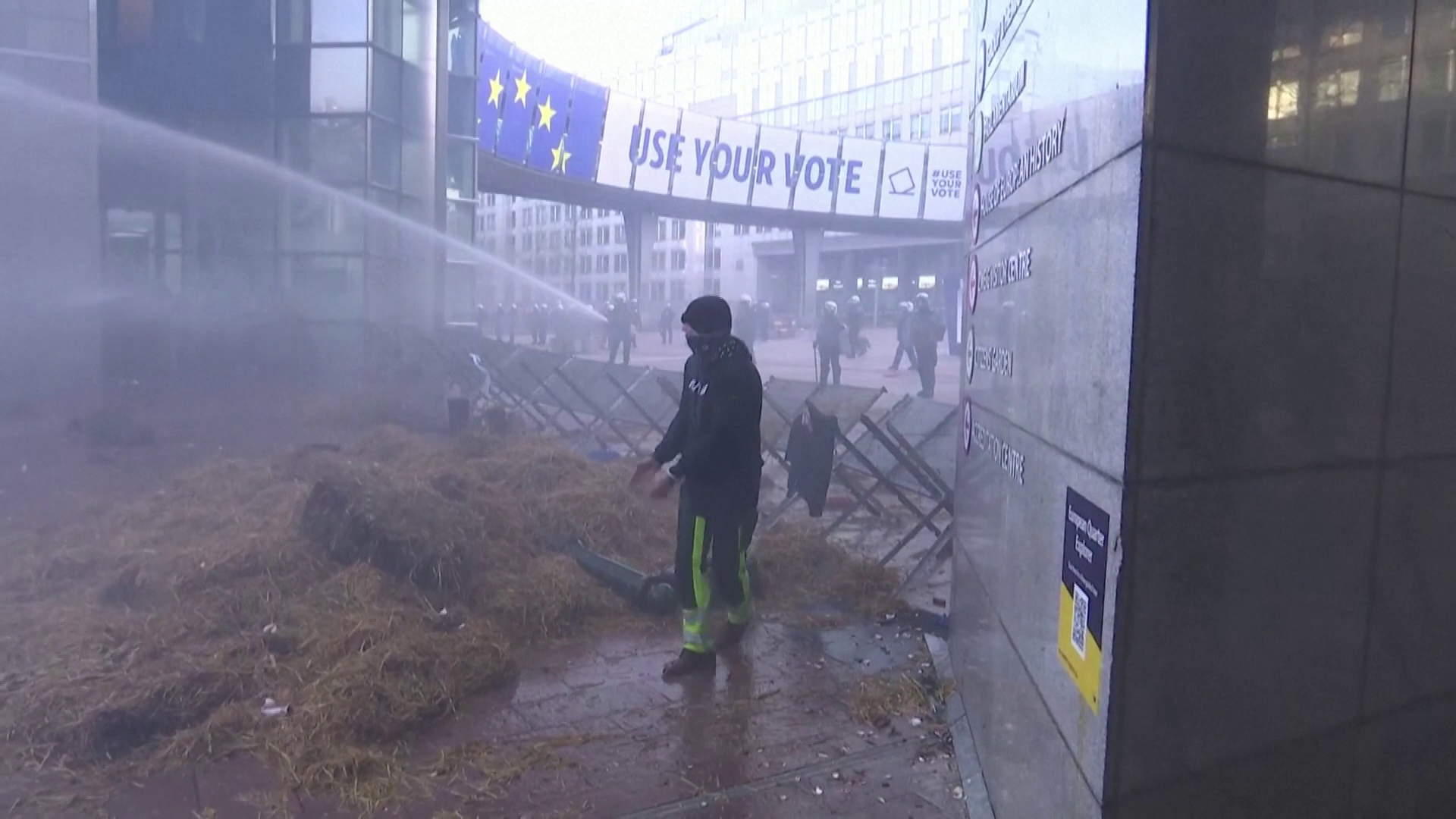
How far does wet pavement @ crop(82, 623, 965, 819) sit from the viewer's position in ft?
12.8

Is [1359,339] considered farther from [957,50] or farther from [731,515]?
[957,50]

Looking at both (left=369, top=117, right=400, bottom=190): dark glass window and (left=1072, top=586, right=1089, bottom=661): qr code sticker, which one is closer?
(left=1072, top=586, right=1089, bottom=661): qr code sticker

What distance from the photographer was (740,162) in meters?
34.4

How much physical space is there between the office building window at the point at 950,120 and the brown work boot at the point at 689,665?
3247 cm

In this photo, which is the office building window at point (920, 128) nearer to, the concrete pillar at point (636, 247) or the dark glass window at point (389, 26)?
the concrete pillar at point (636, 247)

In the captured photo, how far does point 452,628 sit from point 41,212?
14359mm

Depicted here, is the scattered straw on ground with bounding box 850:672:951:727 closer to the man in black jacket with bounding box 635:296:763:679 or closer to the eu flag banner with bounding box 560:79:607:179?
the man in black jacket with bounding box 635:296:763:679

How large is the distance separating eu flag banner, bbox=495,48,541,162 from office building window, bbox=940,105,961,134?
1507 cm

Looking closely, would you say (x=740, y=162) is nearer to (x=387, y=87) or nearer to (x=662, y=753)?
(x=387, y=87)

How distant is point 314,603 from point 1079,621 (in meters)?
4.46

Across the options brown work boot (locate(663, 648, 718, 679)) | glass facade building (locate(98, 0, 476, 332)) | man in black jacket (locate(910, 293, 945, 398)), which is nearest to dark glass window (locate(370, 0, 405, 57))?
glass facade building (locate(98, 0, 476, 332))

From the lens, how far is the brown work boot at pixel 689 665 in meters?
5.34

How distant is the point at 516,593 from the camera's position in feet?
20.3

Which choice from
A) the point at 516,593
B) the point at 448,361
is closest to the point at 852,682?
the point at 516,593
